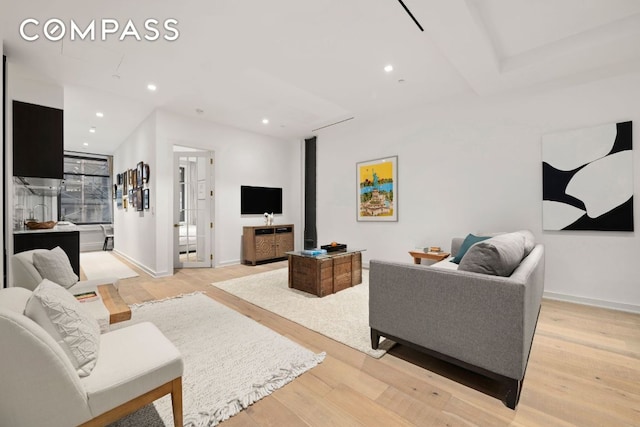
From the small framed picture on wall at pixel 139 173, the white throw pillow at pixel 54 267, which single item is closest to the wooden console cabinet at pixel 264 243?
the small framed picture on wall at pixel 139 173

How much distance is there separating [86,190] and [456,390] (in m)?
10.3

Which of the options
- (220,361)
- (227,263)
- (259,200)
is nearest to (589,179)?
(220,361)

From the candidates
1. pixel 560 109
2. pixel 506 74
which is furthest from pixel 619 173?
pixel 506 74

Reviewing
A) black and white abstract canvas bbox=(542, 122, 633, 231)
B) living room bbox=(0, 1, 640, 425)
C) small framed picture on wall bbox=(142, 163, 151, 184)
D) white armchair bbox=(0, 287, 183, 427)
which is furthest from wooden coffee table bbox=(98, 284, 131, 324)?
black and white abstract canvas bbox=(542, 122, 633, 231)

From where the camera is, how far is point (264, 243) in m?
5.71

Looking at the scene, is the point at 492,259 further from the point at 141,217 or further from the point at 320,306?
the point at 141,217

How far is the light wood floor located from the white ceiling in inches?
109

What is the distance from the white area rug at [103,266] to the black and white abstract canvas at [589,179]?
630 centimetres

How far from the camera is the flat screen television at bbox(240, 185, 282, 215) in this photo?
5.82 m

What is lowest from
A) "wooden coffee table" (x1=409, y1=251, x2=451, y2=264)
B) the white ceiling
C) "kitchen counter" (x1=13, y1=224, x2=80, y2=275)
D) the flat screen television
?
"wooden coffee table" (x1=409, y1=251, x2=451, y2=264)

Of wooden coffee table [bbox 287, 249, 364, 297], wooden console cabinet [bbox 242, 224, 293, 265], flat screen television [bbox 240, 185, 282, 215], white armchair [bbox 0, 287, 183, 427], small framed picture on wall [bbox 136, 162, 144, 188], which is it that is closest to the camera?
white armchair [bbox 0, 287, 183, 427]

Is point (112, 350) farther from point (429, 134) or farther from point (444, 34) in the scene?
point (429, 134)

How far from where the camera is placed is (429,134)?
4.44 meters

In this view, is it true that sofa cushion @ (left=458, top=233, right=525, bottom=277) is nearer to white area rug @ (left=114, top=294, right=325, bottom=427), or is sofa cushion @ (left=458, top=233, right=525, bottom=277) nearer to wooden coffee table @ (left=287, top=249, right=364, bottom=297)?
white area rug @ (left=114, top=294, right=325, bottom=427)
